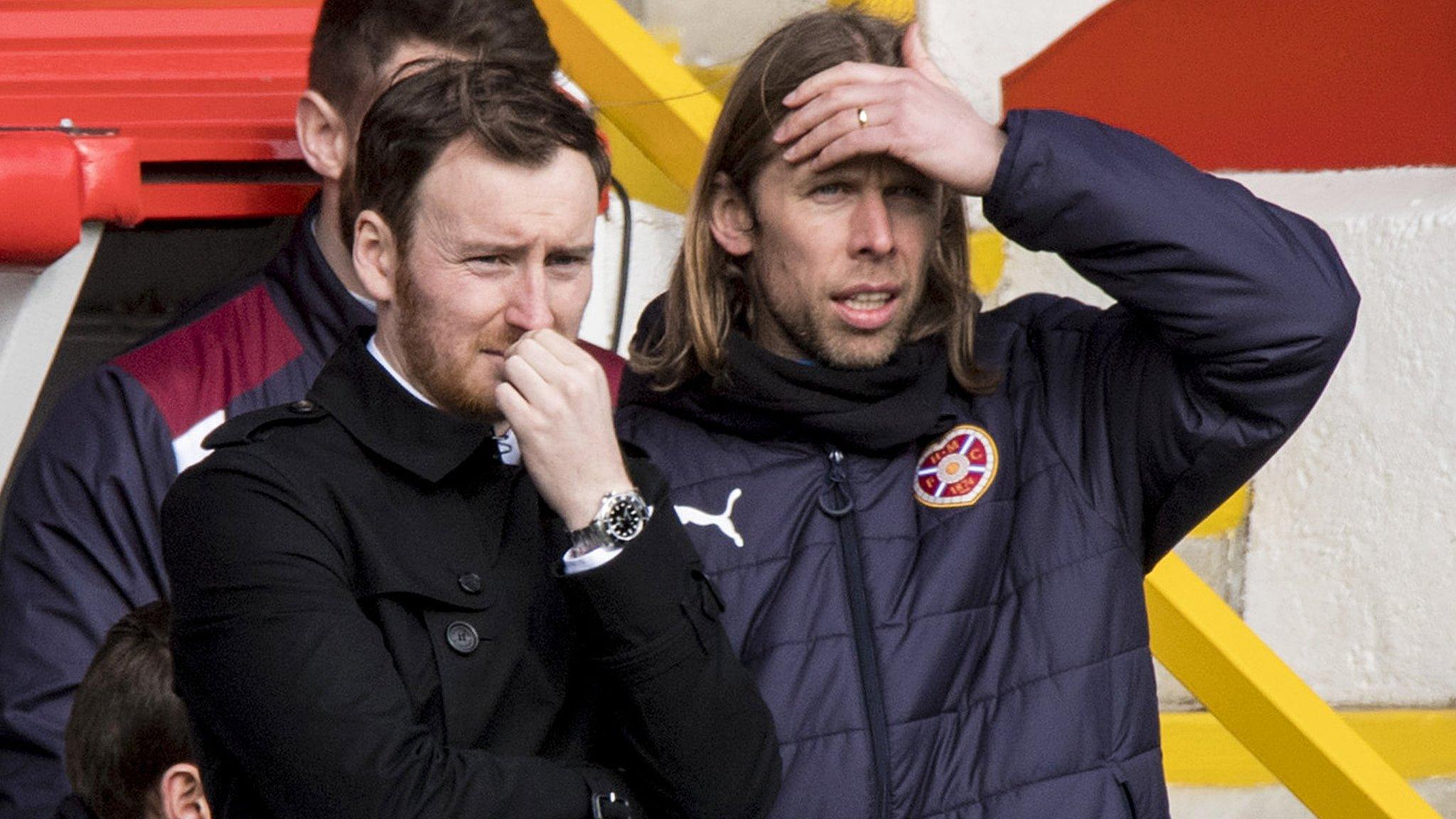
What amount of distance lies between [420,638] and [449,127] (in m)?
0.47

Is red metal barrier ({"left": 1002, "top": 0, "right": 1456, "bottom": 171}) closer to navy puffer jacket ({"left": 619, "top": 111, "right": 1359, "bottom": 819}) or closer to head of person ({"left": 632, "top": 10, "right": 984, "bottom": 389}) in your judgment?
head of person ({"left": 632, "top": 10, "right": 984, "bottom": 389})

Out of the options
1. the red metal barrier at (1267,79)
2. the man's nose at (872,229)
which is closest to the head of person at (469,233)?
the man's nose at (872,229)

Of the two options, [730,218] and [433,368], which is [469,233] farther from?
[730,218]

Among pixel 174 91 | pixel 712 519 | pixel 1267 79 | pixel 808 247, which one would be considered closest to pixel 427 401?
pixel 712 519

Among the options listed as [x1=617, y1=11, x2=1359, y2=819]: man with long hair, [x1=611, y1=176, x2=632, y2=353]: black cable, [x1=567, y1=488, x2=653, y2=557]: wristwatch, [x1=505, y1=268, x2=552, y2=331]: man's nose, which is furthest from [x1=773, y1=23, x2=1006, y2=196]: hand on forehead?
[x1=611, y1=176, x2=632, y2=353]: black cable

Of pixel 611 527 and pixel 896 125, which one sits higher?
pixel 896 125

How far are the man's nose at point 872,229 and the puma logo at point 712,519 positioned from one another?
34cm

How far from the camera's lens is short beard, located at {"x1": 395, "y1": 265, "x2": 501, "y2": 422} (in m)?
1.79

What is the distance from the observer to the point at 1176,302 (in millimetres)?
2080

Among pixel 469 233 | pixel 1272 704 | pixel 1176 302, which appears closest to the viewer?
pixel 469 233

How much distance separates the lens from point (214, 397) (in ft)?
8.42

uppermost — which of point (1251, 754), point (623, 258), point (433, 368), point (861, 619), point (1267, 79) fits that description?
point (1267, 79)

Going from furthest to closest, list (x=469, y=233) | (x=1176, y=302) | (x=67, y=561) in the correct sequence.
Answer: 1. (x=67, y=561)
2. (x=1176, y=302)
3. (x=469, y=233)

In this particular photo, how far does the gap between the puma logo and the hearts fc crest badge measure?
214 millimetres
